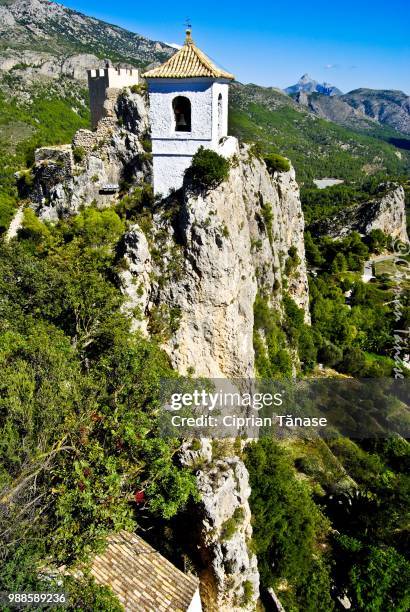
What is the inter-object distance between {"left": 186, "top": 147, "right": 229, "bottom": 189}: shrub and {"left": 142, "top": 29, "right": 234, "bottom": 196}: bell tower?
2.40ft

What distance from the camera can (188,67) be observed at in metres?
23.7

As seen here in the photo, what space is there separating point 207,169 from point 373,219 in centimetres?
9672

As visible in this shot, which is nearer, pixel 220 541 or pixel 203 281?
pixel 220 541

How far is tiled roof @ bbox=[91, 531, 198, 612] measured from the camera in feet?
50.3

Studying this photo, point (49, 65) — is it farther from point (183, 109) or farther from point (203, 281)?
point (203, 281)

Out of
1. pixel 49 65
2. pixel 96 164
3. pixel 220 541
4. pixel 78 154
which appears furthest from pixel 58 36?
pixel 220 541

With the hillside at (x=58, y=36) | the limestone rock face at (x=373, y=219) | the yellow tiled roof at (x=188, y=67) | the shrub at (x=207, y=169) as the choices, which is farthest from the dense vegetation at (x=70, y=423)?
the hillside at (x=58, y=36)

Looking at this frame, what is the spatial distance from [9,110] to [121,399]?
94755 millimetres

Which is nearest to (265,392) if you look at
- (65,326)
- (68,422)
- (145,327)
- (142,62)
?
(145,327)

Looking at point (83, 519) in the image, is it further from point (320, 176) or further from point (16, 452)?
point (320, 176)

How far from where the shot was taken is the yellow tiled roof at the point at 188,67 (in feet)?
76.0

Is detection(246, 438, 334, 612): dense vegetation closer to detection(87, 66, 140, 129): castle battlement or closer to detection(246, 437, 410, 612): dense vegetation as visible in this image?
detection(246, 437, 410, 612): dense vegetation

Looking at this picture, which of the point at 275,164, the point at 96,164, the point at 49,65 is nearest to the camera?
the point at 96,164

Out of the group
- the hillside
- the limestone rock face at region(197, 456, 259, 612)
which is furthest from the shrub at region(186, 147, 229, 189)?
the hillside
